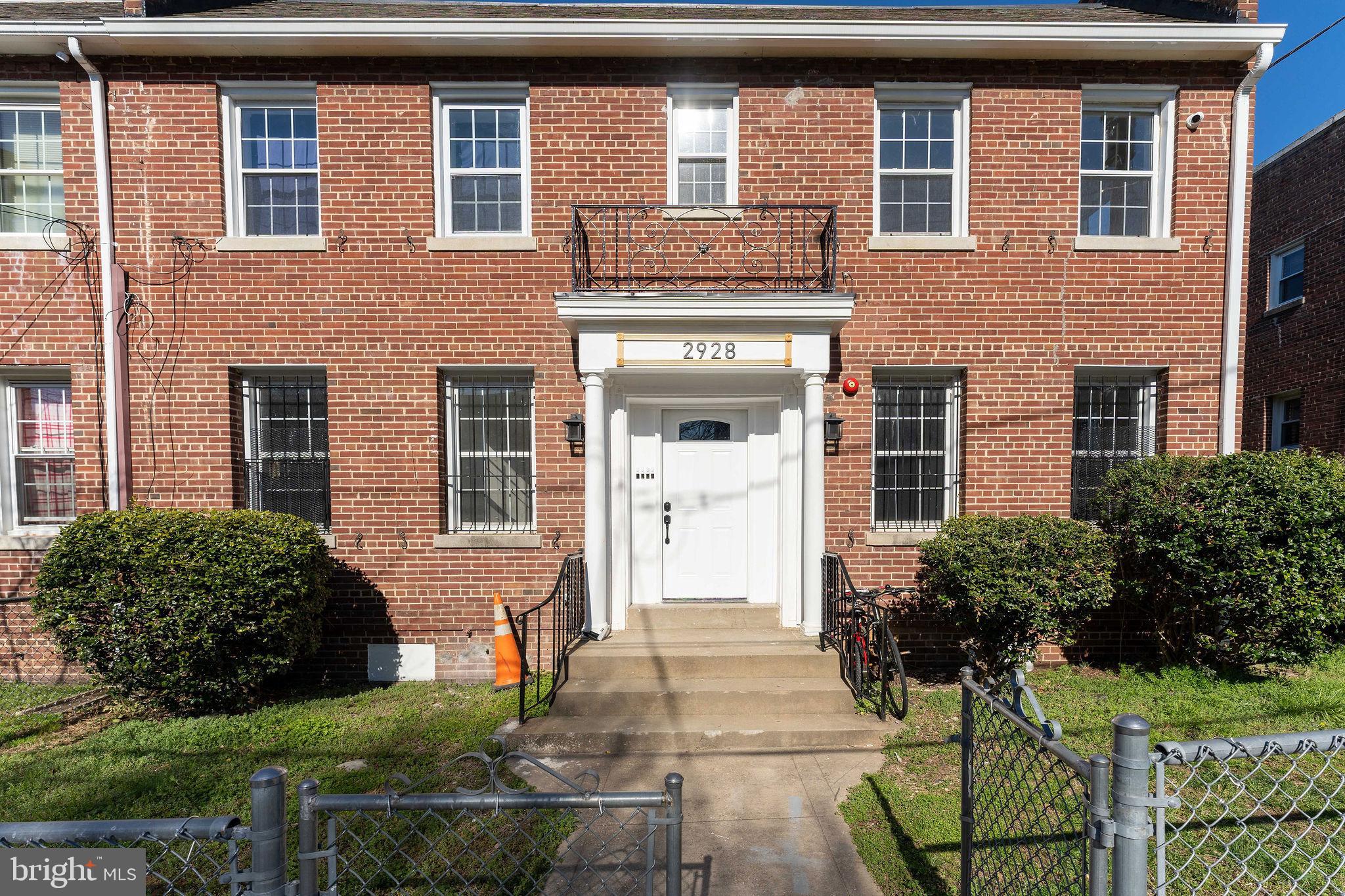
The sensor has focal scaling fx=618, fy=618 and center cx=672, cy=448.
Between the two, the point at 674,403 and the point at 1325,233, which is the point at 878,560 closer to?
the point at 674,403

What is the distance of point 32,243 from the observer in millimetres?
6504

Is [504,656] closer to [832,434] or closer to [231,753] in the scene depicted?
[231,753]

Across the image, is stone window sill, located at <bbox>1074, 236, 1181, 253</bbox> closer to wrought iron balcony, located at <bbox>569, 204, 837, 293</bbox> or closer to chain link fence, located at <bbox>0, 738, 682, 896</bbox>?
wrought iron balcony, located at <bbox>569, 204, 837, 293</bbox>

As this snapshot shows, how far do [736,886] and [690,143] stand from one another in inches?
263

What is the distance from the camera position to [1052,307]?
6.74 m

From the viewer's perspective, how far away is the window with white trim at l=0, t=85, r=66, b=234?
265 inches

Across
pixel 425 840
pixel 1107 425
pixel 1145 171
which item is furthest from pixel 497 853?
pixel 1145 171

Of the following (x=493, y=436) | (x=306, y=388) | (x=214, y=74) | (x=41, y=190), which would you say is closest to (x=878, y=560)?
(x=493, y=436)

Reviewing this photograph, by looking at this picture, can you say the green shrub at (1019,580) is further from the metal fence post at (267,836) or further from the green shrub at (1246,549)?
the metal fence post at (267,836)

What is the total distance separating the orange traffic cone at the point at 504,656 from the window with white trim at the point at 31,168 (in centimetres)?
658

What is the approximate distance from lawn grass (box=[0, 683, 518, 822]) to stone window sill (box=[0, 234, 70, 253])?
4822mm

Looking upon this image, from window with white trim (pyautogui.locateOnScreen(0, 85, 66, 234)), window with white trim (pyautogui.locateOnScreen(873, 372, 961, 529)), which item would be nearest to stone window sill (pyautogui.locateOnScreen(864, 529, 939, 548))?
window with white trim (pyautogui.locateOnScreen(873, 372, 961, 529))

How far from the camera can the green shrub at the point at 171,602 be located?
207 inches

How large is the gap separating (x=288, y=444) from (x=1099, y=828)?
7606 millimetres
